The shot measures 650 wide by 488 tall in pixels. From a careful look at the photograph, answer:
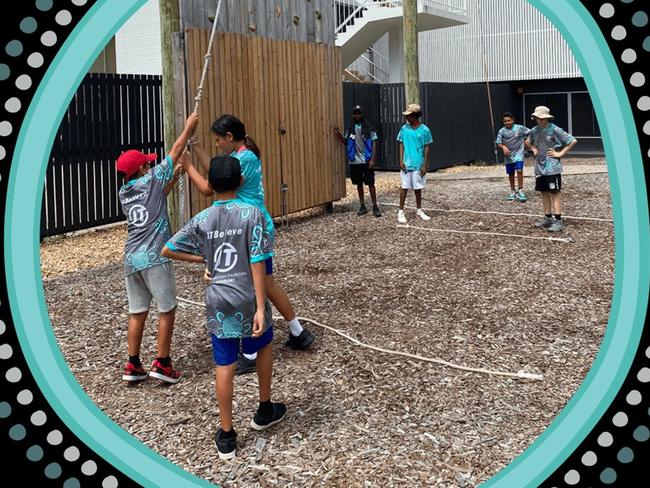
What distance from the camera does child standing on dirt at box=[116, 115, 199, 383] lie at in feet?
16.8

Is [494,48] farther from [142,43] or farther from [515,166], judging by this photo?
[515,166]

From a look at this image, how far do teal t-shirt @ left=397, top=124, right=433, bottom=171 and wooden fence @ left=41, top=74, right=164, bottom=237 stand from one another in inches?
147

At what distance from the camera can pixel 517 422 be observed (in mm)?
4543

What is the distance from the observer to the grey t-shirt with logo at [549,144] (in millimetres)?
10305

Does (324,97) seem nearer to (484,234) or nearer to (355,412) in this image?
(484,234)

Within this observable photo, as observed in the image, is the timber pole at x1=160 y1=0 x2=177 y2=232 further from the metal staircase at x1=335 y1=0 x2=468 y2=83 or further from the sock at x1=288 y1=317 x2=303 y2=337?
the metal staircase at x1=335 y1=0 x2=468 y2=83

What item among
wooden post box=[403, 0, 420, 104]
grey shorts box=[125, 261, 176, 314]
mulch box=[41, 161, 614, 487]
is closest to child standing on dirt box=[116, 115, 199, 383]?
grey shorts box=[125, 261, 176, 314]

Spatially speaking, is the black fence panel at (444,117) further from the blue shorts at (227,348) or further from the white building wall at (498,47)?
the blue shorts at (227,348)

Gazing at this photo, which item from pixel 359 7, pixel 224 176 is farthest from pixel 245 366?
pixel 359 7

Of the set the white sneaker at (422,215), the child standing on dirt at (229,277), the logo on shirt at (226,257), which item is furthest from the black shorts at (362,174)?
the logo on shirt at (226,257)

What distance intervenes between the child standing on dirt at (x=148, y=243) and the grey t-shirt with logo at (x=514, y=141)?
Result: 9353 mm

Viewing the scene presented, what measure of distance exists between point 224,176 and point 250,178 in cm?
128

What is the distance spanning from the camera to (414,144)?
11.4 meters

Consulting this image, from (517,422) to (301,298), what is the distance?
318 centimetres
